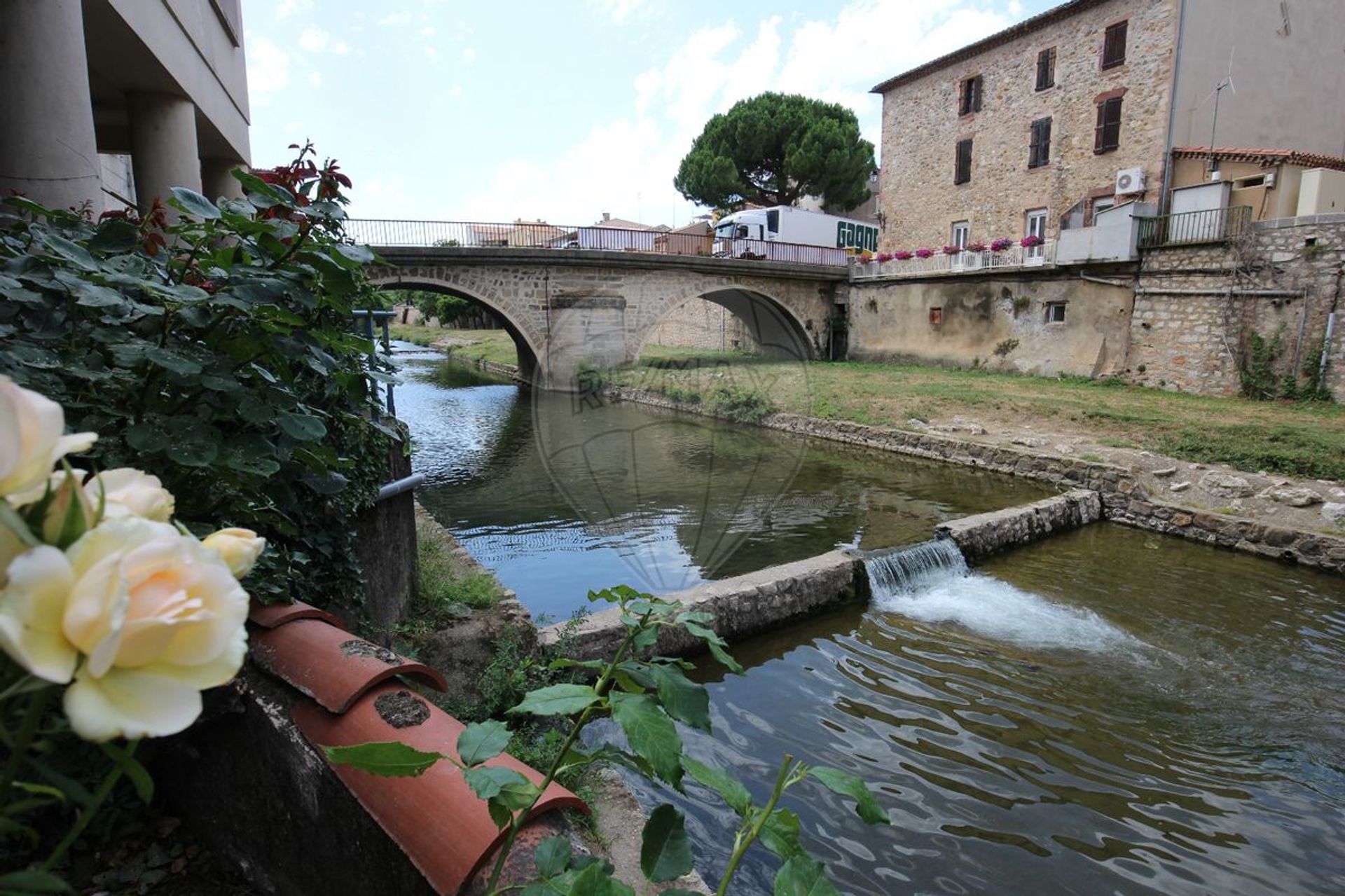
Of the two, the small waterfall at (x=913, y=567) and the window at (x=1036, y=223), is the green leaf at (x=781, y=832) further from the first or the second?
the window at (x=1036, y=223)

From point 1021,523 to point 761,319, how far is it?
20.0 meters

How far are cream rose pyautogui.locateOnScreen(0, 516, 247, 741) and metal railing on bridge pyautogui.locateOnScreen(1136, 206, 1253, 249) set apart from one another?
17733 mm

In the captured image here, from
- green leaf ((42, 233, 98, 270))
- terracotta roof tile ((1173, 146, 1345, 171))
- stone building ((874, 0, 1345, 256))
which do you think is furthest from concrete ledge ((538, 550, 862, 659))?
stone building ((874, 0, 1345, 256))

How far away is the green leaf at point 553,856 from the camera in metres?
1.10

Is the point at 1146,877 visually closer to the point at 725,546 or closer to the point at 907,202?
the point at 725,546

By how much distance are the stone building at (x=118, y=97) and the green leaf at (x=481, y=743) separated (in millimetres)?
1966

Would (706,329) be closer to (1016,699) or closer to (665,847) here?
(1016,699)

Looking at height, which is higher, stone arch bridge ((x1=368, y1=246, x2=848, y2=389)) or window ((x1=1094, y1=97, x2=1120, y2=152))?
window ((x1=1094, y1=97, x2=1120, y2=152))

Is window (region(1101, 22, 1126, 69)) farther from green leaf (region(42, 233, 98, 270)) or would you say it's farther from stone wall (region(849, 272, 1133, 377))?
green leaf (region(42, 233, 98, 270))

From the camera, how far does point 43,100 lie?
3.27 metres

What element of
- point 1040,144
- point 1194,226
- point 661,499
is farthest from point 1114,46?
point 661,499

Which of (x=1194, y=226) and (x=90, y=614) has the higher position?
(x=1194, y=226)

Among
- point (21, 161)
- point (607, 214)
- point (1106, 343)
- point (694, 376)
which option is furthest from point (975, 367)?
point (607, 214)

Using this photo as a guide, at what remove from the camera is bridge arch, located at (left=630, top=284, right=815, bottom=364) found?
905 inches
